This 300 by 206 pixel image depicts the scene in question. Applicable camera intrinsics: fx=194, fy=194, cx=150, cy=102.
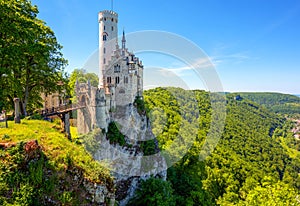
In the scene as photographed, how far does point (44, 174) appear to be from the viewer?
924cm

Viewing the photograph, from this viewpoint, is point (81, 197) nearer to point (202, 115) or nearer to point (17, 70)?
point (17, 70)

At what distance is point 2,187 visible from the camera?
7.95 m

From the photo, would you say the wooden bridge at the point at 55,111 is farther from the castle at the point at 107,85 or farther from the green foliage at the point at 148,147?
the green foliage at the point at 148,147

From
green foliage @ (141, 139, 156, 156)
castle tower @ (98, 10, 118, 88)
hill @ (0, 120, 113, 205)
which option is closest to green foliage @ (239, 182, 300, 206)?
green foliage @ (141, 139, 156, 156)

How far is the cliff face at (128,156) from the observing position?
20422 millimetres

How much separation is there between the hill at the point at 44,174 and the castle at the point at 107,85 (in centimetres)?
862

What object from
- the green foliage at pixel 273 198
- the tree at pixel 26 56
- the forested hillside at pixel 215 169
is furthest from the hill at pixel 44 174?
the green foliage at pixel 273 198

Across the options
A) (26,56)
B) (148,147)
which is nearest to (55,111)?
(26,56)

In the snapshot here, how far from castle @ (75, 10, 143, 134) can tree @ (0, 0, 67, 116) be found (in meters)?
3.44

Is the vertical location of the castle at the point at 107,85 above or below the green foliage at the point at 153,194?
above

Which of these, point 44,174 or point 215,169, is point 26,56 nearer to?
point 44,174

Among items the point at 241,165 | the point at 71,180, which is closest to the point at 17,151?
the point at 71,180

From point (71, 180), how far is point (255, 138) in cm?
8430

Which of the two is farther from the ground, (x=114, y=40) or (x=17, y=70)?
(x=114, y=40)
